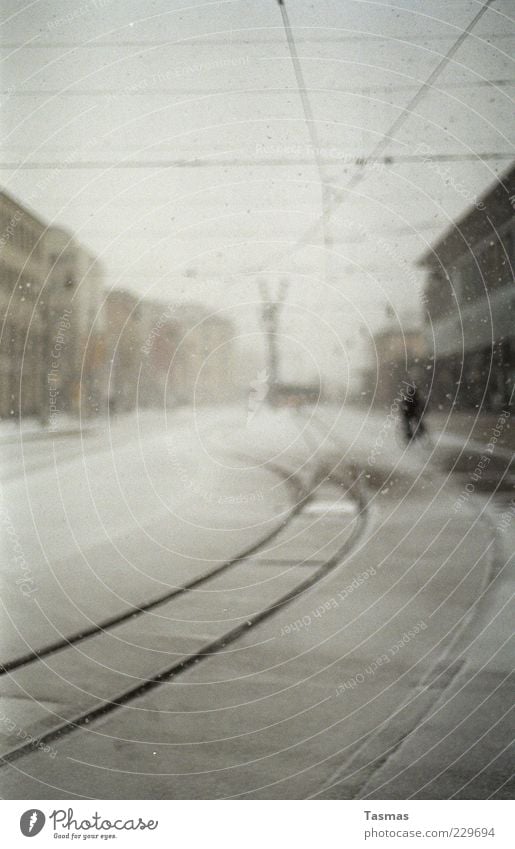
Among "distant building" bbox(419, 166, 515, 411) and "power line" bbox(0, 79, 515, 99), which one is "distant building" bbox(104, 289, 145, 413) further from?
"distant building" bbox(419, 166, 515, 411)

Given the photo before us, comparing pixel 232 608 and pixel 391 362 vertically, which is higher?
pixel 391 362

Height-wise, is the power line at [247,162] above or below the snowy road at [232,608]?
above

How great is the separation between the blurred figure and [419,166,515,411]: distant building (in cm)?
4

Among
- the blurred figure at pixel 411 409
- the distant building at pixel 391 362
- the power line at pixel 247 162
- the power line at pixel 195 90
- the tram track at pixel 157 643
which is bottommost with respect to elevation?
the tram track at pixel 157 643

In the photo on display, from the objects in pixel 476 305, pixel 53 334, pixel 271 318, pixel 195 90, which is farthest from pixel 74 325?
pixel 476 305

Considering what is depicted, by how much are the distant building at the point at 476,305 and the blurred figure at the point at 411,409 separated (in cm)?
4

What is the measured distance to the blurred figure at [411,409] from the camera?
1.51 meters

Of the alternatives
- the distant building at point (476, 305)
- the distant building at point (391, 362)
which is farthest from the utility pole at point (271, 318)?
the distant building at point (476, 305)

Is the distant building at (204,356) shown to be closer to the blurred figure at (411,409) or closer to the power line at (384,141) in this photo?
the power line at (384,141)

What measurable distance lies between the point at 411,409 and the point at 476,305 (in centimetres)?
23

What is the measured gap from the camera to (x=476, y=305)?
4.93 ft

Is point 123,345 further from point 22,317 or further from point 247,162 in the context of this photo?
point 247,162

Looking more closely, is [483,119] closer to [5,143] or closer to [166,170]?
[166,170]
